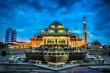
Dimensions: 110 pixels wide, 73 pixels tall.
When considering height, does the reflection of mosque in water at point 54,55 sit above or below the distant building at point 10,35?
below

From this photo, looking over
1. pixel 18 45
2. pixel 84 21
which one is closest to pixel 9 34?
pixel 18 45

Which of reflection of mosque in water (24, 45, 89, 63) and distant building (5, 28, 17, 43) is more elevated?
distant building (5, 28, 17, 43)

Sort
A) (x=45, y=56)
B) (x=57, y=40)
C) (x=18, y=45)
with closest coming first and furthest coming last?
1. (x=45, y=56)
2. (x=57, y=40)
3. (x=18, y=45)

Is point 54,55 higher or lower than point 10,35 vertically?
lower

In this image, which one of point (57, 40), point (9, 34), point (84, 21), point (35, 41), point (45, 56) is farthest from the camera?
point (9, 34)

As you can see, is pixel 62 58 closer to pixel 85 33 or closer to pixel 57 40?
pixel 57 40

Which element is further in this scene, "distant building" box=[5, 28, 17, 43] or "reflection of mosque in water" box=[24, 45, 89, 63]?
"distant building" box=[5, 28, 17, 43]

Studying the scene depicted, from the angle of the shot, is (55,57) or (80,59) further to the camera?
(80,59)

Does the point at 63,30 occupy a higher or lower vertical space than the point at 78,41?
higher

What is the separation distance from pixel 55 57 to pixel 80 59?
687 centimetres

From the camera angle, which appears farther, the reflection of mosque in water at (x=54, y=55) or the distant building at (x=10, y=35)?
the distant building at (x=10, y=35)

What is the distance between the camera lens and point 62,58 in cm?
1894

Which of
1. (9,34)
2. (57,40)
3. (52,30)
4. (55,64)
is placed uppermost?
(9,34)

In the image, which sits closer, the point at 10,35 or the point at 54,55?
the point at 54,55
